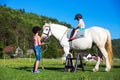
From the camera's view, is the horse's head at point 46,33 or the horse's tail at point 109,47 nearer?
the horse's tail at point 109,47

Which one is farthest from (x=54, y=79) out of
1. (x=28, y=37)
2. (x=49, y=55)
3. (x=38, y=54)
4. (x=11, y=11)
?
(x=11, y=11)

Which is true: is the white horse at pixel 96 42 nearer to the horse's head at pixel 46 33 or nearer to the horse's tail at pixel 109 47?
the horse's tail at pixel 109 47

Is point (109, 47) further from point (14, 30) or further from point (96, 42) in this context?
point (14, 30)

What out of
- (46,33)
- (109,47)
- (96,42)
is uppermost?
(46,33)

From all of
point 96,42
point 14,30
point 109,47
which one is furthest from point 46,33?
point 14,30

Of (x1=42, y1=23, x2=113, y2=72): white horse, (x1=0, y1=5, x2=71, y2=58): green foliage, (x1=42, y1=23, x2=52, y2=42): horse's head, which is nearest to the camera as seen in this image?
(x1=42, y1=23, x2=113, y2=72): white horse

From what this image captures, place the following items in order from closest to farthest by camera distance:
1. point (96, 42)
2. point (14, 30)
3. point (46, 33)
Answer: point (96, 42)
point (46, 33)
point (14, 30)

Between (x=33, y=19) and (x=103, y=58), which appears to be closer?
(x=103, y=58)

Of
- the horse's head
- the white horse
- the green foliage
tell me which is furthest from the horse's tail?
the green foliage

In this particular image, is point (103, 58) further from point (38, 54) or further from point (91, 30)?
point (38, 54)

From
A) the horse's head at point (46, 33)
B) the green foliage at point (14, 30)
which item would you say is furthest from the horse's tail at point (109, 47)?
the green foliage at point (14, 30)

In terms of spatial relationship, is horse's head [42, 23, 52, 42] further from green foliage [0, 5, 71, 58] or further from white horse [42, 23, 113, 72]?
green foliage [0, 5, 71, 58]

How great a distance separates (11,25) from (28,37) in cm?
608

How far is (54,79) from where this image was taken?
690 centimetres
